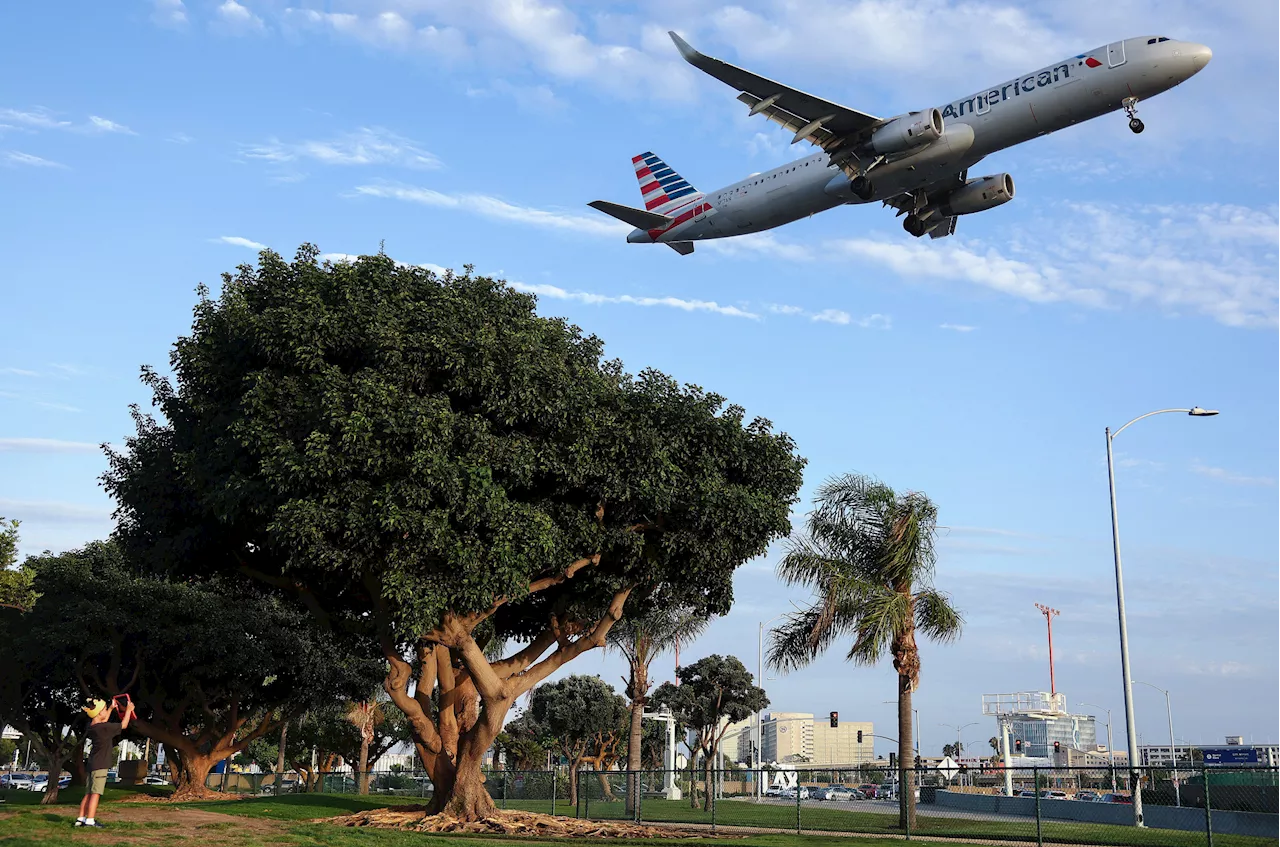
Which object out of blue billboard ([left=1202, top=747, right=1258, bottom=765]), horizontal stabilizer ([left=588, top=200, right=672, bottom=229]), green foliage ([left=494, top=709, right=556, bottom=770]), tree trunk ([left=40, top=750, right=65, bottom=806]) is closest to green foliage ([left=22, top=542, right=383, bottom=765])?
tree trunk ([left=40, top=750, right=65, bottom=806])

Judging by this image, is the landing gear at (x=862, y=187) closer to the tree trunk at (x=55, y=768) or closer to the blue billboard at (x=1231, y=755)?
the tree trunk at (x=55, y=768)

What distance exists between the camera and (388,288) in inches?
1036

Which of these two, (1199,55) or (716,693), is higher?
(1199,55)

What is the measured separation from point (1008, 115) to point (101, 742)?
28.4m

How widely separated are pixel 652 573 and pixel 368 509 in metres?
7.77

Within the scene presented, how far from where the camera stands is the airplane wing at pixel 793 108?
34.0m

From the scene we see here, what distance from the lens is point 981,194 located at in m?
38.4

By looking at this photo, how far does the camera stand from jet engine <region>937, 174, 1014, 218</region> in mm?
38281

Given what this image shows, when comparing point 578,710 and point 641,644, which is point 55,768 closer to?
point 641,644

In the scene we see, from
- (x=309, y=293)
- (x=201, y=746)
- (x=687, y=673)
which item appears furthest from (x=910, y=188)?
(x=201, y=746)

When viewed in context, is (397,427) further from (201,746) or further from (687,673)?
(687,673)

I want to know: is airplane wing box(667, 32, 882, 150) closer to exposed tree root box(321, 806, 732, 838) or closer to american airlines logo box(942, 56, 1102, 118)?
american airlines logo box(942, 56, 1102, 118)

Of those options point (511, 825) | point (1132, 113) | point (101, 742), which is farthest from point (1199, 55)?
point (101, 742)

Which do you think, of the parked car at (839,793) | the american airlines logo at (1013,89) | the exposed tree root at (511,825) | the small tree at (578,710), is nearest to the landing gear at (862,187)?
the american airlines logo at (1013,89)
